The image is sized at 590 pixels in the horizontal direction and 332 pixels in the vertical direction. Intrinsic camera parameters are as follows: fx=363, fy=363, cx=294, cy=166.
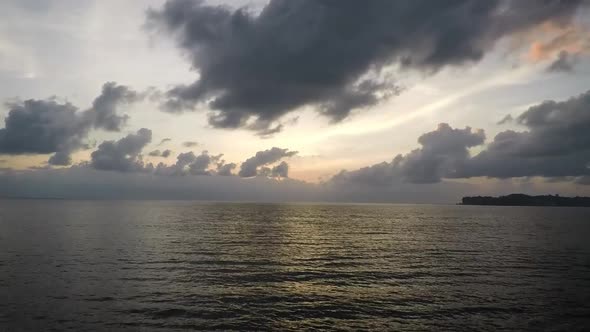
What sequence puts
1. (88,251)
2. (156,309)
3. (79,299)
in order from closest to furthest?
(156,309)
(79,299)
(88,251)

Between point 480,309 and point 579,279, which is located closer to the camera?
point 480,309

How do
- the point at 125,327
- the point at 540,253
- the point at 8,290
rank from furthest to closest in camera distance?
1. the point at 540,253
2. the point at 8,290
3. the point at 125,327

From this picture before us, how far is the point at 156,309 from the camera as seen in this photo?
1052 inches

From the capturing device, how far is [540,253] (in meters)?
55.8

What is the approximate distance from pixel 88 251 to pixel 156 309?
32.0 meters

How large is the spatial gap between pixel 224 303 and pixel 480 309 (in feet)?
65.0

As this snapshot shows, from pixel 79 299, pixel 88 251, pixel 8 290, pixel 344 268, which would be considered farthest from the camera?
pixel 88 251

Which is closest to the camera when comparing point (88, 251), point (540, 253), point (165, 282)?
point (165, 282)

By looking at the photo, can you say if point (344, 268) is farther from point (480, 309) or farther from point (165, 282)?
point (165, 282)

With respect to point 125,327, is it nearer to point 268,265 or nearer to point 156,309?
point 156,309

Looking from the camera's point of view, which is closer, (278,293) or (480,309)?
(480,309)

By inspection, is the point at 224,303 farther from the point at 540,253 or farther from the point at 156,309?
the point at 540,253

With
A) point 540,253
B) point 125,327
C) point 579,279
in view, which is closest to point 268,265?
point 125,327

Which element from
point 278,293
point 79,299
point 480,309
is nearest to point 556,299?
point 480,309
